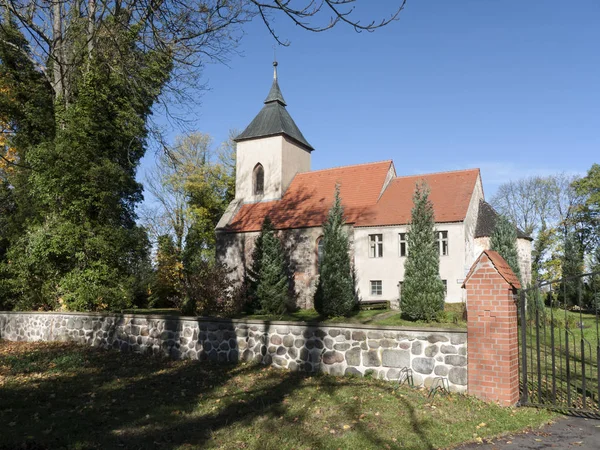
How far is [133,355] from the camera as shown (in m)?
10.6

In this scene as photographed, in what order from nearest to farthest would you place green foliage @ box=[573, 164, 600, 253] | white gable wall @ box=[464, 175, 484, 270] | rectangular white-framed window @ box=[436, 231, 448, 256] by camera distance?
white gable wall @ box=[464, 175, 484, 270]
rectangular white-framed window @ box=[436, 231, 448, 256]
green foliage @ box=[573, 164, 600, 253]

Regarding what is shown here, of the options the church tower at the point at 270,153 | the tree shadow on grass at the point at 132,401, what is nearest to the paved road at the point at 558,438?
the tree shadow on grass at the point at 132,401

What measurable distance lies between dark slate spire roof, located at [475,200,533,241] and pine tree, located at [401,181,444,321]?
6.63 metres

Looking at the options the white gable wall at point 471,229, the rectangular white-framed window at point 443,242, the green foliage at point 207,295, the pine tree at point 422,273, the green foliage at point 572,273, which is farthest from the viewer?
the rectangular white-framed window at point 443,242

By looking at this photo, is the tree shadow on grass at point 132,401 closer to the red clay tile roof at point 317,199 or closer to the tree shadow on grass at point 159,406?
the tree shadow on grass at point 159,406

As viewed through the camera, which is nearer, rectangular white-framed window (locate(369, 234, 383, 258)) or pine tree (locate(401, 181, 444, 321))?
pine tree (locate(401, 181, 444, 321))

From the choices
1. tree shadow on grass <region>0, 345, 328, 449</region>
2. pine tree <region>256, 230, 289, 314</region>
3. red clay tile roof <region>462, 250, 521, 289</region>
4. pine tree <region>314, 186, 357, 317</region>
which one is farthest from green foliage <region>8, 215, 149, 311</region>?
red clay tile roof <region>462, 250, 521, 289</region>

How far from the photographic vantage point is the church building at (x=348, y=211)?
22819 mm

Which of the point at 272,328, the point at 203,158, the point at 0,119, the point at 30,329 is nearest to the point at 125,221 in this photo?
the point at 30,329

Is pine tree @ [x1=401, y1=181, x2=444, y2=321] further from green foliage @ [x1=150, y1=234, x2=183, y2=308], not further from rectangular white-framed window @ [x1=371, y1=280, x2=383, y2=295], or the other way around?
green foliage @ [x1=150, y1=234, x2=183, y2=308]

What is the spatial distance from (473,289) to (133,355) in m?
8.04

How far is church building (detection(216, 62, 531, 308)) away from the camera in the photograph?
22819 millimetres

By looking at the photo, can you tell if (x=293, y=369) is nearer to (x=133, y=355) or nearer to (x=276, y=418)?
(x=276, y=418)

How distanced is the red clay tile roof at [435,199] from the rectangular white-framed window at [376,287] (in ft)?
10.5
